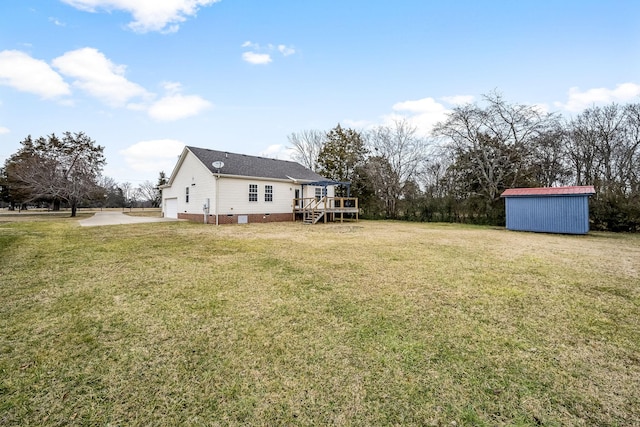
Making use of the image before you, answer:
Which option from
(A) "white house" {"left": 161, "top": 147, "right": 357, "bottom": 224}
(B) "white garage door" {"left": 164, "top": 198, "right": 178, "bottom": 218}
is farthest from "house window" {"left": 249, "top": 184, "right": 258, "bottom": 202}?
(B) "white garage door" {"left": 164, "top": 198, "right": 178, "bottom": 218}

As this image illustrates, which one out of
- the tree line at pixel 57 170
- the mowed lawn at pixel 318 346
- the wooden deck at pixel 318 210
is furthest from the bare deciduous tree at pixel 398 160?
the tree line at pixel 57 170

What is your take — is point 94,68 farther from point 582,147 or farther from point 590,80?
point 582,147

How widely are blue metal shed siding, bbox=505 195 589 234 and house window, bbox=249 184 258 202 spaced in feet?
47.5

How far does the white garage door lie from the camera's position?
68.5ft

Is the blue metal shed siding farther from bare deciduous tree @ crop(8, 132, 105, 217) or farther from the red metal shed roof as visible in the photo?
bare deciduous tree @ crop(8, 132, 105, 217)

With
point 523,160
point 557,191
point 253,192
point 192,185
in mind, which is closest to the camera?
point 557,191

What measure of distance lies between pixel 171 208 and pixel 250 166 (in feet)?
24.4

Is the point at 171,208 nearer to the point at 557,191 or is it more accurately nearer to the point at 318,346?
the point at 318,346

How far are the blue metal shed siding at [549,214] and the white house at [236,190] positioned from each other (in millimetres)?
9378

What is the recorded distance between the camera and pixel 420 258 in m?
6.92

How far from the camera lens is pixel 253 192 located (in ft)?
60.0

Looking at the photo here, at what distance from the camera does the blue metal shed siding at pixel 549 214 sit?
11844mm

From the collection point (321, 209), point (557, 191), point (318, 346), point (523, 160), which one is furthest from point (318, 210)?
point (318, 346)

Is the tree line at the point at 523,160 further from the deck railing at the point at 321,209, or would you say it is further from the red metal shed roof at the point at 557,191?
the deck railing at the point at 321,209
